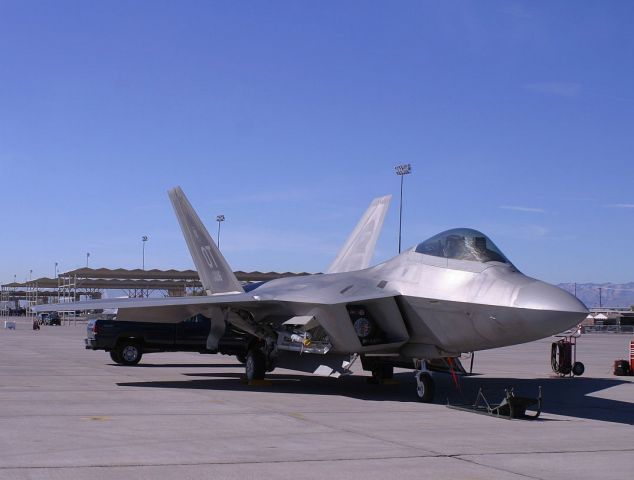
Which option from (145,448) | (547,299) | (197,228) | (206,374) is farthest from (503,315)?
(197,228)

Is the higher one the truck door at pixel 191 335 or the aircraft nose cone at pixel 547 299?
the aircraft nose cone at pixel 547 299

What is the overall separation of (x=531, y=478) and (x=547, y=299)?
452 cm

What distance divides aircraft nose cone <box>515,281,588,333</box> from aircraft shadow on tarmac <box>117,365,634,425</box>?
184cm

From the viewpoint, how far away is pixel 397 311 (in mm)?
13891

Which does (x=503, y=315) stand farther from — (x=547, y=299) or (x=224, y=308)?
(x=224, y=308)

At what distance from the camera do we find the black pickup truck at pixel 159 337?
20719mm

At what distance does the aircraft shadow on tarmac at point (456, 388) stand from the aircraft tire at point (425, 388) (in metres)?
0.22

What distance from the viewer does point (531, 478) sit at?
707 centimetres

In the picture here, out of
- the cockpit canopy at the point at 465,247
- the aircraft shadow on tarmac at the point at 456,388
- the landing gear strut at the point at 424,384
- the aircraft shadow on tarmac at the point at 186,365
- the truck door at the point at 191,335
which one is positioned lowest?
the aircraft shadow on tarmac at the point at 186,365

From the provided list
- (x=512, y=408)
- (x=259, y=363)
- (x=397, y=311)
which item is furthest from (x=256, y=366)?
(x=512, y=408)

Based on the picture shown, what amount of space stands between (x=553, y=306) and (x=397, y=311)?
344cm

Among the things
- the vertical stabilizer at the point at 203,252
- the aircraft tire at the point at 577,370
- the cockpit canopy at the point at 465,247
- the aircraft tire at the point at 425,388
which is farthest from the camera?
the aircraft tire at the point at 577,370

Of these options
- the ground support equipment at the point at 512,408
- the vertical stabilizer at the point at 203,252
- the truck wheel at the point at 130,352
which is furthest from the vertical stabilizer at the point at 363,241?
the ground support equipment at the point at 512,408

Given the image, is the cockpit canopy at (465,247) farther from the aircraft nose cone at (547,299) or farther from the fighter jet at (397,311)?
the aircraft nose cone at (547,299)
